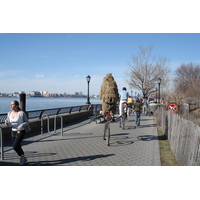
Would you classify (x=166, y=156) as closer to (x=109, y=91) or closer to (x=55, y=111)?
(x=109, y=91)

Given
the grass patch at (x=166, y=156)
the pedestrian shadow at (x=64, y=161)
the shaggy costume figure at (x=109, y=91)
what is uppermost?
the shaggy costume figure at (x=109, y=91)

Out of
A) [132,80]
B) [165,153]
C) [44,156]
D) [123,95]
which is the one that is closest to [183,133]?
[165,153]

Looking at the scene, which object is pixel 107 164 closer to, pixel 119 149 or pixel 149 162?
pixel 149 162

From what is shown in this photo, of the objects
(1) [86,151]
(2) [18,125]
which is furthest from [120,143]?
(2) [18,125]

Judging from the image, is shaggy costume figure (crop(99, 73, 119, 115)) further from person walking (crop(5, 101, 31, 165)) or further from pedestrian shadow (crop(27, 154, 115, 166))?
person walking (crop(5, 101, 31, 165))

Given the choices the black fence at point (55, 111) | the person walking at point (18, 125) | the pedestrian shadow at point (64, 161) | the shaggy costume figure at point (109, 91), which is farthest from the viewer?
the shaggy costume figure at point (109, 91)

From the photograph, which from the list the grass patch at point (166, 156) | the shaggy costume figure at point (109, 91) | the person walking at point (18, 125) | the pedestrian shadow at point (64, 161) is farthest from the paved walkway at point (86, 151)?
the shaggy costume figure at point (109, 91)

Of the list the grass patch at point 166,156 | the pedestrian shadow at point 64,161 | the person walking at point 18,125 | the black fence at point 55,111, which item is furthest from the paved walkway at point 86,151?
the black fence at point 55,111

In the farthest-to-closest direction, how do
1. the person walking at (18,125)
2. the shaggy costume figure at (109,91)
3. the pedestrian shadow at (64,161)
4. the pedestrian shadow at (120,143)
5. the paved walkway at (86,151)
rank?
the shaggy costume figure at (109,91)
the pedestrian shadow at (120,143)
the paved walkway at (86,151)
the pedestrian shadow at (64,161)
the person walking at (18,125)

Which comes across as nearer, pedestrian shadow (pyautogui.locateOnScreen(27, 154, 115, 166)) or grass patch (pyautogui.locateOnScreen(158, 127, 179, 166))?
pedestrian shadow (pyautogui.locateOnScreen(27, 154, 115, 166))

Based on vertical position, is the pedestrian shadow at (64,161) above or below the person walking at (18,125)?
below

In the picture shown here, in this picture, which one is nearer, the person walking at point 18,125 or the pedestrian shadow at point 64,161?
the person walking at point 18,125

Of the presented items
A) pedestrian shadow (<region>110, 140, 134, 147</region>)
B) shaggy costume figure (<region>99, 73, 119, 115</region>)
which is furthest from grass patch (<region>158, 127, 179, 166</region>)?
shaggy costume figure (<region>99, 73, 119, 115</region>)

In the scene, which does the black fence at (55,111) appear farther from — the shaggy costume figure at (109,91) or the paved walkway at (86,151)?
the shaggy costume figure at (109,91)
